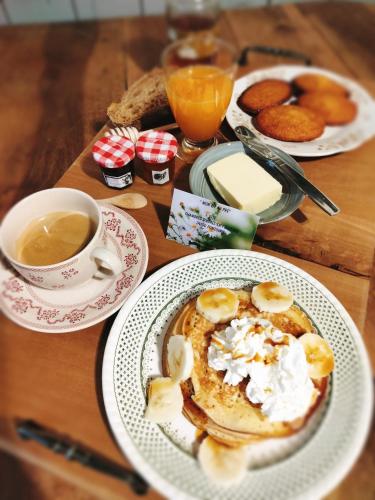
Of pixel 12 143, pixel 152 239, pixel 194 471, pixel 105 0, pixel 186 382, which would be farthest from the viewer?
pixel 105 0

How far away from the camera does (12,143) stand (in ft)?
3.39

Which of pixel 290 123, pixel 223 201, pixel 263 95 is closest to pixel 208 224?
pixel 223 201

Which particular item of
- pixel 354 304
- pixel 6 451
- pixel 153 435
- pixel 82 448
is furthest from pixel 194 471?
pixel 354 304

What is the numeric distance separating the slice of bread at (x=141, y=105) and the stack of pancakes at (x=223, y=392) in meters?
0.62

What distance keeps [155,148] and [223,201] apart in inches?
8.5

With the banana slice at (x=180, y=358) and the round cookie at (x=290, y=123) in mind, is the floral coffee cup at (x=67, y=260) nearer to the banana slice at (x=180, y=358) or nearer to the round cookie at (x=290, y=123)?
the banana slice at (x=180, y=358)

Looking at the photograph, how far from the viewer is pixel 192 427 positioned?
55cm

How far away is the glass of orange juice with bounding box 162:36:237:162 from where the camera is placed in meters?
0.88

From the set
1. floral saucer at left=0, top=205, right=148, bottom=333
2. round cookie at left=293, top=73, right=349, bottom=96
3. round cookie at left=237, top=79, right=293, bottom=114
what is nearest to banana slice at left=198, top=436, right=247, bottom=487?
floral saucer at left=0, top=205, right=148, bottom=333

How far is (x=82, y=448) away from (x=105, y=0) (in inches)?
76.2

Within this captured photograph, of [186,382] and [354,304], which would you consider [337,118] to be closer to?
[354,304]

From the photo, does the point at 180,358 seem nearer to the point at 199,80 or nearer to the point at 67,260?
the point at 67,260

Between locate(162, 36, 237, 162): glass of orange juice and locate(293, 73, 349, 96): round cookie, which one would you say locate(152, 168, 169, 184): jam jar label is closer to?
locate(162, 36, 237, 162): glass of orange juice

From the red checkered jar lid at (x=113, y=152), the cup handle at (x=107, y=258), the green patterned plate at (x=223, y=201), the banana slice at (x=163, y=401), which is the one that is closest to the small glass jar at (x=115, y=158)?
the red checkered jar lid at (x=113, y=152)
